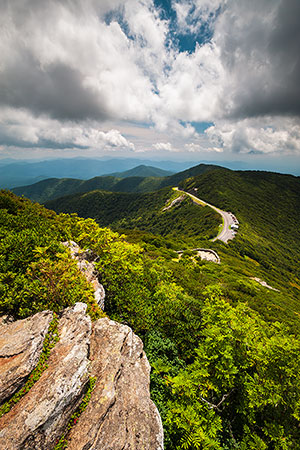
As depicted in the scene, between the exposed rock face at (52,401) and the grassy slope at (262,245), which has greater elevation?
the exposed rock face at (52,401)

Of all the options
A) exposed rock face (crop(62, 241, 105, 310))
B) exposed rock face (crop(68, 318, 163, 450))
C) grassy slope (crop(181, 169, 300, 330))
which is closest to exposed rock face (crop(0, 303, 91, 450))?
exposed rock face (crop(68, 318, 163, 450))

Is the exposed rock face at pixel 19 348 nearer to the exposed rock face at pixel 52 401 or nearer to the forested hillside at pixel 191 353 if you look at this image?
the exposed rock face at pixel 52 401

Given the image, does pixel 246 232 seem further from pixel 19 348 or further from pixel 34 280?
pixel 19 348

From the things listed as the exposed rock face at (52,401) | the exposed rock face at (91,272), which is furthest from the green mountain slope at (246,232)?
the exposed rock face at (52,401)

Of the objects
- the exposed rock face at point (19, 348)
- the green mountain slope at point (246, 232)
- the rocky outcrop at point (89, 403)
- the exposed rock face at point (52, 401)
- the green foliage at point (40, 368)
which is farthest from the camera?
the green mountain slope at point (246, 232)

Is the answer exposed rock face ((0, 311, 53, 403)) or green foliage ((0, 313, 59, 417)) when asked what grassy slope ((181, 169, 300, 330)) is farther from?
exposed rock face ((0, 311, 53, 403))

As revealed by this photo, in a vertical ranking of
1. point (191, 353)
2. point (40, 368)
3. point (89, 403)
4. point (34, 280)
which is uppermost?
point (34, 280)

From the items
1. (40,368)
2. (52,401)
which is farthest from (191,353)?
(40,368)
